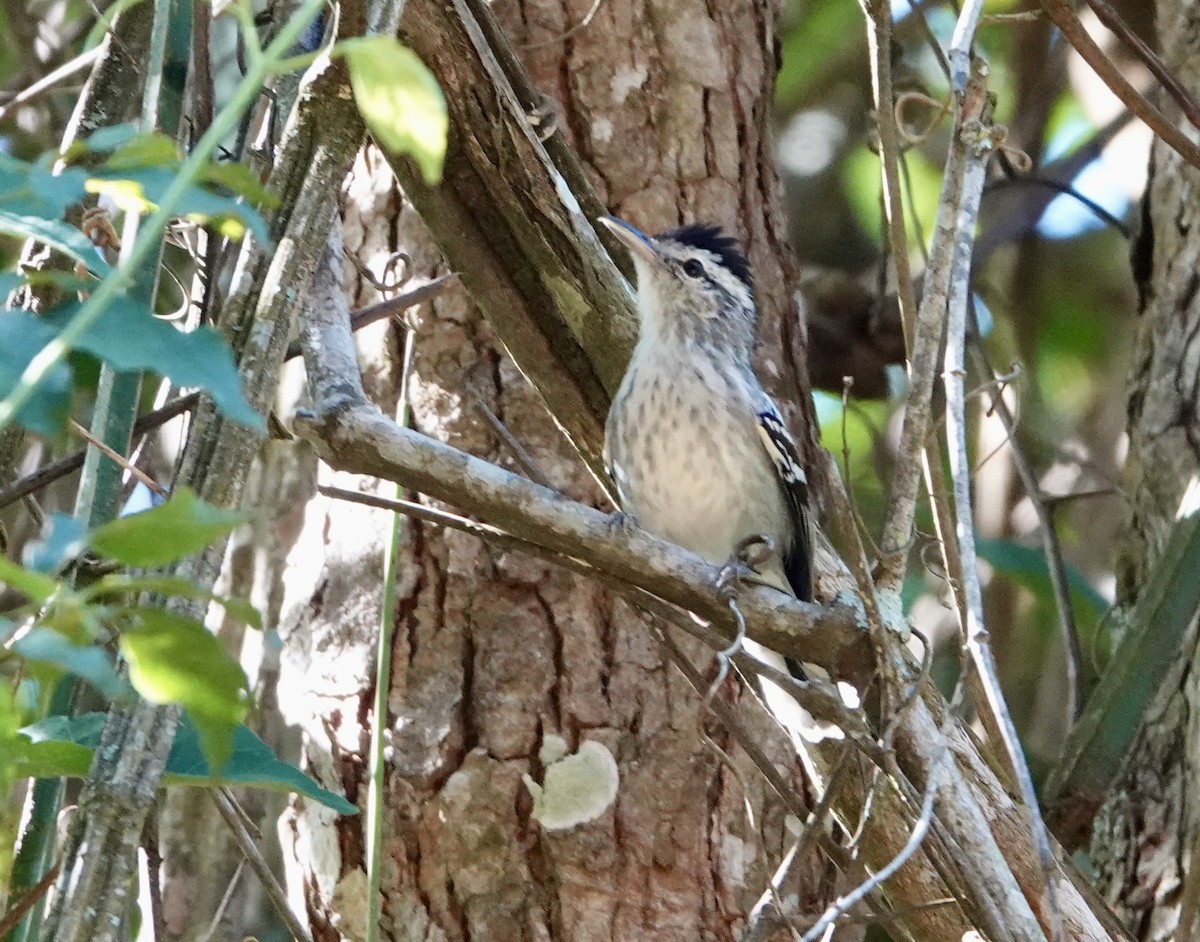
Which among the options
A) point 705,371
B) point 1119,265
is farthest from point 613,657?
point 1119,265

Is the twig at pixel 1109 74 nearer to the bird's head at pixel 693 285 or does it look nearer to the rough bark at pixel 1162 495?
the rough bark at pixel 1162 495

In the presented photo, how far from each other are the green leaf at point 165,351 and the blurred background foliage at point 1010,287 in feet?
14.0

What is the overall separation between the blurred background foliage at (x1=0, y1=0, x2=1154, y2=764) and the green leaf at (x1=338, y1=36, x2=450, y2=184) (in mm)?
4286

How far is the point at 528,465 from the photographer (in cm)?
323

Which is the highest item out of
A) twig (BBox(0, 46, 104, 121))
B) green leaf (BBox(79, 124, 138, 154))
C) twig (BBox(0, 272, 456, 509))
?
twig (BBox(0, 46, 104, 121))

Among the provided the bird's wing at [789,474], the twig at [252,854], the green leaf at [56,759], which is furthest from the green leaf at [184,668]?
the bird's wing at [789,474]

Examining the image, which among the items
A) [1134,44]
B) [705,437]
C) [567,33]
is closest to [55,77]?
[567,33]

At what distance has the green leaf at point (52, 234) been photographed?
4.32ft

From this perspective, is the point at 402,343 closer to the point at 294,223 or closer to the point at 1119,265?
the point at 294,223

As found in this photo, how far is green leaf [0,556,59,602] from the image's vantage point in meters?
1.07

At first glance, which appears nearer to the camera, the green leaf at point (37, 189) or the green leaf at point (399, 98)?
the green leaf at point (399, 98)

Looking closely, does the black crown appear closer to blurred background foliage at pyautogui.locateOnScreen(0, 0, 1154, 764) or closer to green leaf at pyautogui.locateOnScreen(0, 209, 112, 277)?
blurred background foliage at pyautogui.locateOnScreen(0, 0, 1154, 764)

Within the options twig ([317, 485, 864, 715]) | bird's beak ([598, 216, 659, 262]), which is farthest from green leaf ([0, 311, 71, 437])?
bird's beak ([598, 216, 659, 262])

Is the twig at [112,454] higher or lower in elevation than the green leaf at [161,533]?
higher
